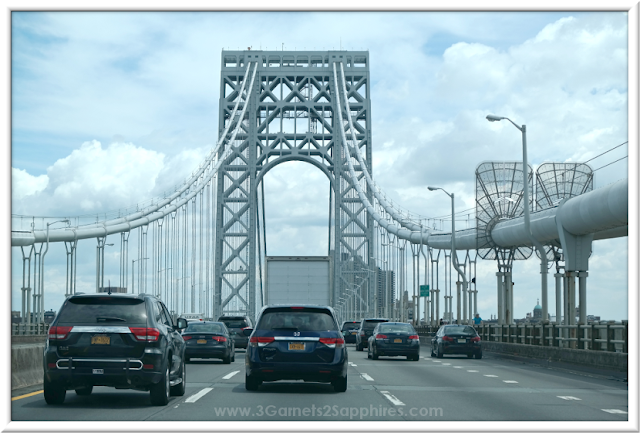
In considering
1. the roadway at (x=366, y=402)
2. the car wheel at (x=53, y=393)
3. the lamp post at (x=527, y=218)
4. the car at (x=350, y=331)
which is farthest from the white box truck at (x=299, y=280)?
the car wheel at (x=53, y=393)

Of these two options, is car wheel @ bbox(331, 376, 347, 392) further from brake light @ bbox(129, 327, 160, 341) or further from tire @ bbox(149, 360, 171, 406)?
brake light @ bbox(129, 327, 160, 341)

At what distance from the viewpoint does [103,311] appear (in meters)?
14.8

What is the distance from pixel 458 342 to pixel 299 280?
86.7ft

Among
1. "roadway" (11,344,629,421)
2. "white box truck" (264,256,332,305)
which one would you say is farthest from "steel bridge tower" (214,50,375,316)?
"roadway" (11,344,629,421)

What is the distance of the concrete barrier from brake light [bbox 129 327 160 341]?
174 inches

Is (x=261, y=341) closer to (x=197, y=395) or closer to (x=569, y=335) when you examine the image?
(x=197, y=395)

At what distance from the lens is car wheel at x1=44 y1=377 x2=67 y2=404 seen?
14.8 metres

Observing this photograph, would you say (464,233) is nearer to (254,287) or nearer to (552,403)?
(552,403)

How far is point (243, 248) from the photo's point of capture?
113188 millimetres

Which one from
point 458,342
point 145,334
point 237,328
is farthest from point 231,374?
point 237,328

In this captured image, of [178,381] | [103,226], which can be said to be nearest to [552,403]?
[178,381]

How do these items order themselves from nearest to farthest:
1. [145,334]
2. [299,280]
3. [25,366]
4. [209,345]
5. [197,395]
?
1. [145,334]
2. [197,395]
3. [25,366]
4. [209,345]
5. [299,280]

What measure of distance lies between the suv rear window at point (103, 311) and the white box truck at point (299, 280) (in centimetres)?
4693

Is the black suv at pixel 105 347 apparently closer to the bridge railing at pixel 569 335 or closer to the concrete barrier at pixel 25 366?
the concrete barrier at pixel 25 366
